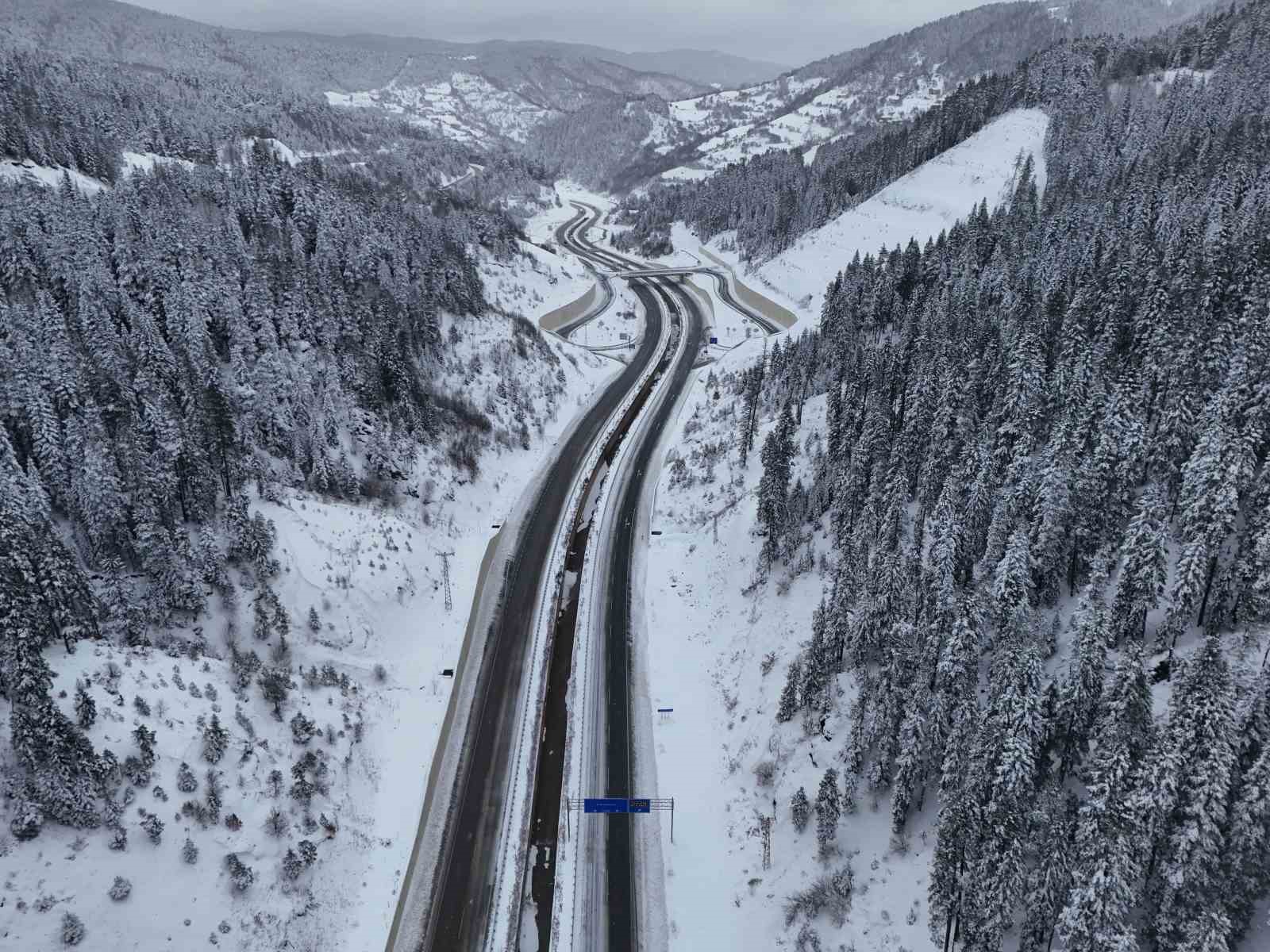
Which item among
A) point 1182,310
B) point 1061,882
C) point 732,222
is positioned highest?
point 732,222

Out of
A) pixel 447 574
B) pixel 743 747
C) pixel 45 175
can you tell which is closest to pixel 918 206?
pixel 447 574

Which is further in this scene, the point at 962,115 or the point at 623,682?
the point at 962,115

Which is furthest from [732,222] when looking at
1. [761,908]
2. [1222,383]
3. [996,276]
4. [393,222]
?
[761,908]

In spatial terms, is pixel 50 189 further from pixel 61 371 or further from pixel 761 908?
pixel 761 908

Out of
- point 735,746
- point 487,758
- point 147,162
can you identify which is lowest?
point 487,758

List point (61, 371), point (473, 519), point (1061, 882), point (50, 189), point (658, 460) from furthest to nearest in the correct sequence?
point (658, 460)
point (50, 189)
point (473, 519)
point (61, 371)
point (1061, 882)

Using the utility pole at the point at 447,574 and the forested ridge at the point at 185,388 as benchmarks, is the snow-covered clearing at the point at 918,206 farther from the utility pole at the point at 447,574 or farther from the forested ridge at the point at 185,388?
the utility pole at the point at 447,574

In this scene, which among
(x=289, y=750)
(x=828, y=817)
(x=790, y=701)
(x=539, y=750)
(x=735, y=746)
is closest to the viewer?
(x=828, y=817)

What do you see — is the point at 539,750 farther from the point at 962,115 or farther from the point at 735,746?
the point at 962,115
